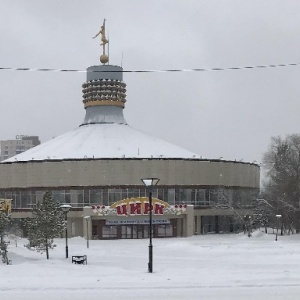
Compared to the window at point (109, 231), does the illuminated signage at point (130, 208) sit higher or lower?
higher

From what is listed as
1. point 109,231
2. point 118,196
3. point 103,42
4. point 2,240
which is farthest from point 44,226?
point 103,42

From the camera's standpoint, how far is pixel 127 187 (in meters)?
68.1

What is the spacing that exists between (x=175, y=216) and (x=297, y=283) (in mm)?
46572

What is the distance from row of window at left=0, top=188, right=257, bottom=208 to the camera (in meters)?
68.3

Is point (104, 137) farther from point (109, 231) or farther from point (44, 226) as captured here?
point (44, 226)

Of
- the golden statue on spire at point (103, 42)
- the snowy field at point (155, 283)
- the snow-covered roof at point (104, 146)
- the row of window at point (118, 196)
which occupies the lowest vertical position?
the snowy field at point (155, 283)

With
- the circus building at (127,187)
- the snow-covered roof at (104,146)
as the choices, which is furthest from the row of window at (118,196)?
the snow-covered roof at (104,146)

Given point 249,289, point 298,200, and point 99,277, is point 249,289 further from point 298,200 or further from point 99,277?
point 298,200

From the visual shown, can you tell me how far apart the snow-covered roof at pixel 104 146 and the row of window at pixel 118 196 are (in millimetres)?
4787

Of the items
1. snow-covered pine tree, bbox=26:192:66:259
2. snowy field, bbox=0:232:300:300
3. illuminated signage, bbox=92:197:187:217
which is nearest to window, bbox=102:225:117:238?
illuminated signage, bbox=92:197:187:217

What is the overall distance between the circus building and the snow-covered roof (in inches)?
5.9

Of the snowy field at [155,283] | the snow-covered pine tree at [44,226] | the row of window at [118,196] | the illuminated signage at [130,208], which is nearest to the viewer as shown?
the snowy field at [155,283]

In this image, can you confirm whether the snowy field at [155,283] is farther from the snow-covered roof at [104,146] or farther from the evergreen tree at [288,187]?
the snow-covered roof at [104,146]

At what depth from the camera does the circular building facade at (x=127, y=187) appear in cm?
→ 6650
